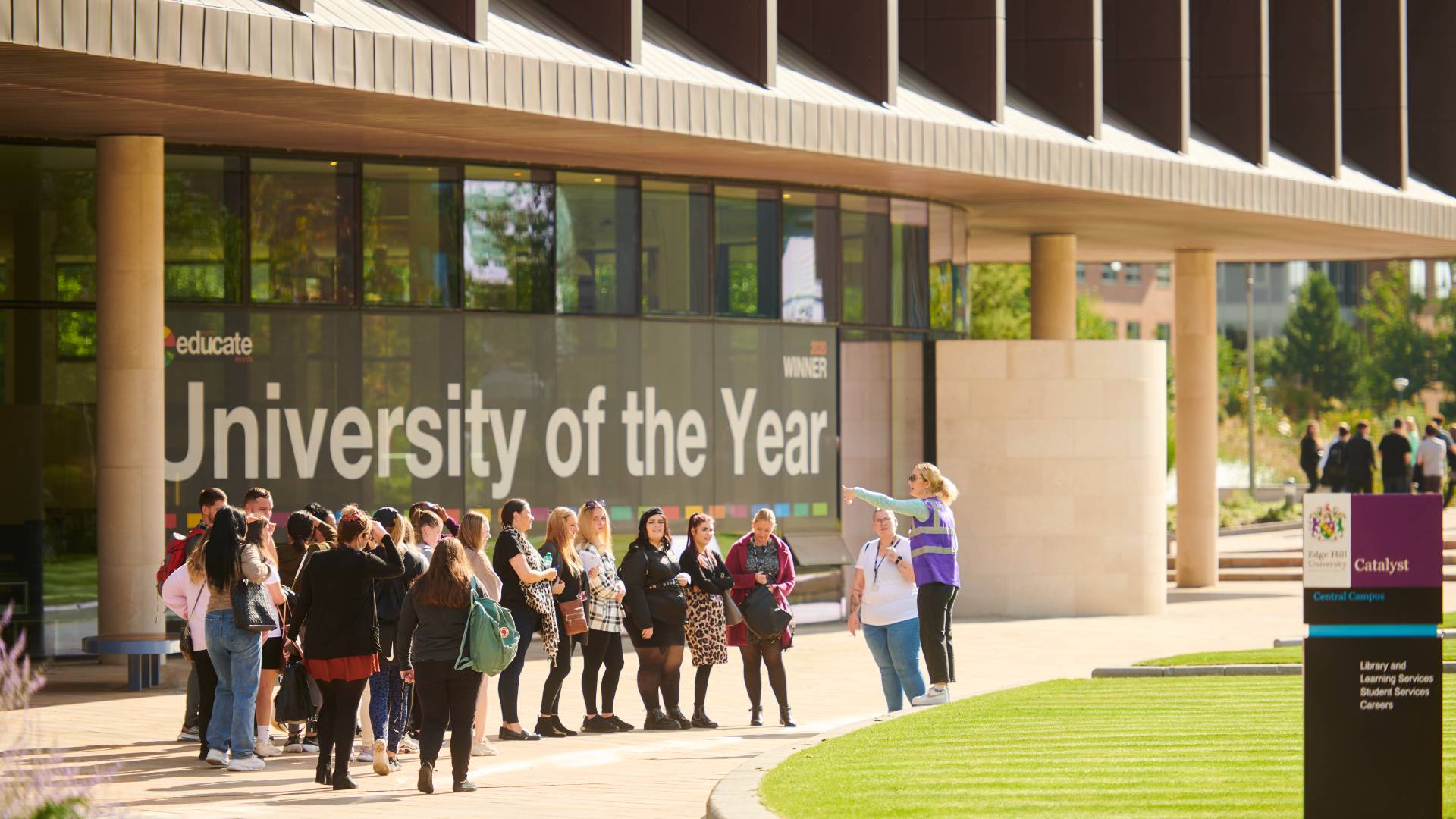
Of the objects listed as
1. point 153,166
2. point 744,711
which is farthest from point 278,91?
point 744,711

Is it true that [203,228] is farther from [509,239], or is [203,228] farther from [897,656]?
[897,656]

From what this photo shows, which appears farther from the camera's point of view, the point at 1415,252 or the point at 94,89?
the point at 1415,252

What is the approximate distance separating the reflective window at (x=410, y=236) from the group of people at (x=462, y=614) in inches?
232

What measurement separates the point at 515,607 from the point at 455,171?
25.2ft

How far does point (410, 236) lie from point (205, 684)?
26.1ft

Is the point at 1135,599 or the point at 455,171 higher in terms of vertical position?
the point at 455,171

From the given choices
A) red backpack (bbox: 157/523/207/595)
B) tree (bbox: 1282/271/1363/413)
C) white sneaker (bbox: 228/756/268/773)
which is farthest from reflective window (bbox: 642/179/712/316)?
tree (bbox: 1282/271/1363/413)

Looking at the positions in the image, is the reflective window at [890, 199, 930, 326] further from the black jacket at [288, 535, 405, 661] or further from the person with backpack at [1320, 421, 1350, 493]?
the black jacket at [288, 535, 405, 661]

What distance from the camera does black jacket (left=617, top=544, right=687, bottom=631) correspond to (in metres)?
15.1

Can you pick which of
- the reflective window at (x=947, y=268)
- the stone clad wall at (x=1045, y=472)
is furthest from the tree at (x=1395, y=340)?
the stone clad wall at (x=1045, y=472)

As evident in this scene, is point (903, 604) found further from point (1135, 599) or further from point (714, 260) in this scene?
point (1135, 599)

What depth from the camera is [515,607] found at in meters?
14.3

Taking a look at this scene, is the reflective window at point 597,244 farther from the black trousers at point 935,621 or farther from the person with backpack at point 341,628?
the person with backpack at point 341,628

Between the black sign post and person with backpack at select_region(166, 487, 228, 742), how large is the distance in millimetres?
7629
